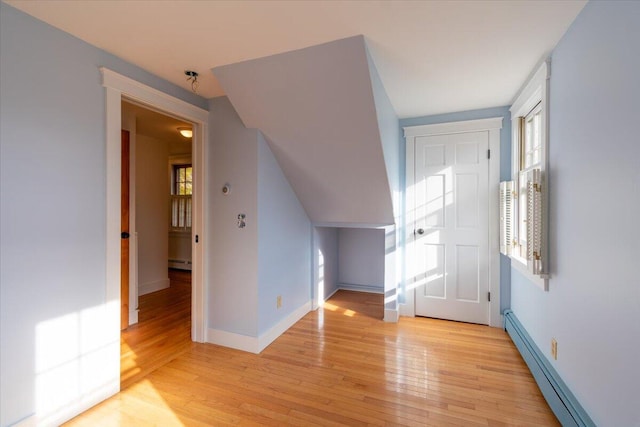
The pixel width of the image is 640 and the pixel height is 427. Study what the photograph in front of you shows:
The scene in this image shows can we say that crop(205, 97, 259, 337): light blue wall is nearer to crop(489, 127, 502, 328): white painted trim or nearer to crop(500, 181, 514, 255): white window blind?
crop(500, 181, 514, 255): white window blind

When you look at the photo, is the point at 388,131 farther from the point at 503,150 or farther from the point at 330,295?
the point at 330,295

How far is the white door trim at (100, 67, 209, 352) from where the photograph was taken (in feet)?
6.54

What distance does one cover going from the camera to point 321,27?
1704 millimetres

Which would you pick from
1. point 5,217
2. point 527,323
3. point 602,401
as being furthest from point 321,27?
point 527,323

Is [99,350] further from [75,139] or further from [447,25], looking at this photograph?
[447,25]

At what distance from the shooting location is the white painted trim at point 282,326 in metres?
2.68

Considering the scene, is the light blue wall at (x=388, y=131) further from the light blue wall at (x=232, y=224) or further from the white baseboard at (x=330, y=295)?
the white baseboard at (x=330, y=295)

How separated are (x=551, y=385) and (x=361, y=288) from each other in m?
2.76

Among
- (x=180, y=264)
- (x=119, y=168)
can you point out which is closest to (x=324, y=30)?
(x=119, y=168)

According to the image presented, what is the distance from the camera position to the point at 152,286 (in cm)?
448

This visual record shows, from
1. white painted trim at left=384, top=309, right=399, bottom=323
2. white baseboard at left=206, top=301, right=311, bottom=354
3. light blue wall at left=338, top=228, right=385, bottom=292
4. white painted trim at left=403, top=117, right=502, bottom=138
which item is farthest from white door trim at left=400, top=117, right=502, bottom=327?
white baseboard at left=206, top=301, right=311, bottom=354

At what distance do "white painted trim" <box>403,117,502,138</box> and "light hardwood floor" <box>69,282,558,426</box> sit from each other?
2.11 m

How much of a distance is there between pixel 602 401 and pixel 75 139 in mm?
3139

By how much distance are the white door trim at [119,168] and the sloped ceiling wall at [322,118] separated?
1.61 ft
